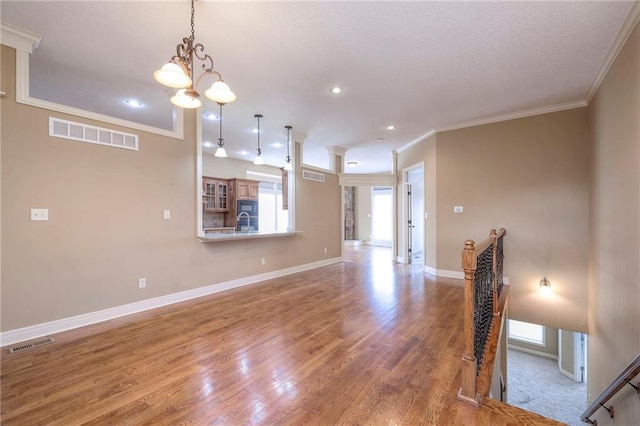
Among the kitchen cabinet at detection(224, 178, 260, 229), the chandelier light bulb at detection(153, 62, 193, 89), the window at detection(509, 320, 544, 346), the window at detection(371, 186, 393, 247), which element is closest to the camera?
the chandelier light bulb at detection(153, 62, 193, 89)

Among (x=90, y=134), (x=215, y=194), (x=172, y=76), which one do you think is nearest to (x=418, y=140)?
(x=215, y=194)

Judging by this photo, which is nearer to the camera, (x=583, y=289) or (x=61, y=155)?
(x=61, y=155)

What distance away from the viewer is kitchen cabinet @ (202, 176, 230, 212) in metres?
7.10

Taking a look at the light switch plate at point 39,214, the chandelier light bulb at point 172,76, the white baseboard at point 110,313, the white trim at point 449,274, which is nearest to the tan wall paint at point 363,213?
the white trim at point 449,274

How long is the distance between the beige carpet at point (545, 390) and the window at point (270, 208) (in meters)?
7.11

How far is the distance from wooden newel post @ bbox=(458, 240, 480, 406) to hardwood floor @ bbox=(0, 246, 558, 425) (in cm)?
9

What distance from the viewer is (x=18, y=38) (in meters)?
2.60

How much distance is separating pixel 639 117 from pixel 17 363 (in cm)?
577

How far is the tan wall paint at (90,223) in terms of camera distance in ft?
8.73

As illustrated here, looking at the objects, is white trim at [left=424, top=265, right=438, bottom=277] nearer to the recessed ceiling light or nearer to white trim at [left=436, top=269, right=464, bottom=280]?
white trim at [left=436, top=269, right=464, bottom=280]

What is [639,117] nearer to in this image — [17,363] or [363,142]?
[363,142]

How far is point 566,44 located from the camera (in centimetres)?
278

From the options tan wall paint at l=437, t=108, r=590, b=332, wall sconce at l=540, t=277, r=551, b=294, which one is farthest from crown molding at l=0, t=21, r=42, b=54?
wall sconce at l=540, t=277, r=551, b=294

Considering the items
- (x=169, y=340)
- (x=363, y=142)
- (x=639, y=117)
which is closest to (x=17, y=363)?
(x=169, y=340)
